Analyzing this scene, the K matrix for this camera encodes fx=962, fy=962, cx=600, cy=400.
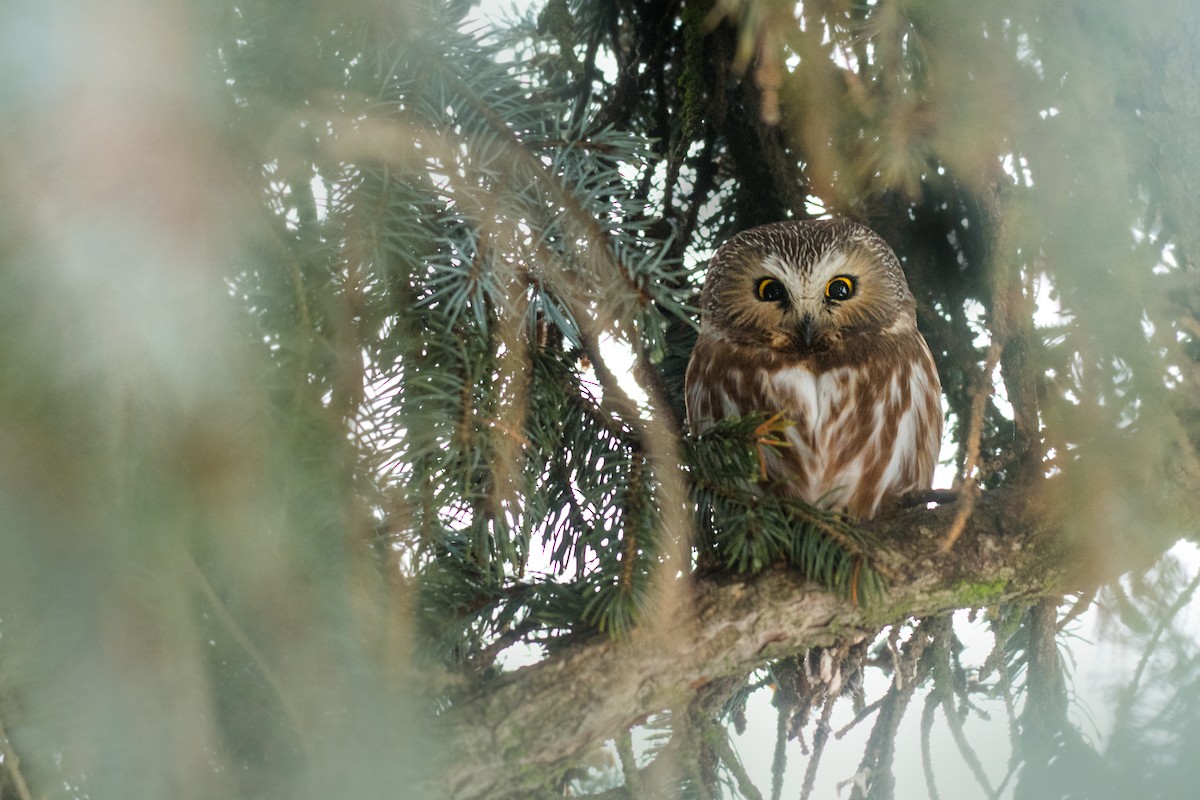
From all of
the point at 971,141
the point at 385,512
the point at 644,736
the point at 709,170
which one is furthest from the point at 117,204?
the point at 709,170

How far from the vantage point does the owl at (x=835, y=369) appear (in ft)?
8.18

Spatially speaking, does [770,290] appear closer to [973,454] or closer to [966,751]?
[973,454]

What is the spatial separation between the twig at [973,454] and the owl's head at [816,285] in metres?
0.84

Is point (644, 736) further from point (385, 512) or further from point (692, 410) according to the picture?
point (692, 410)

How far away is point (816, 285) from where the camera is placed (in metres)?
2.52

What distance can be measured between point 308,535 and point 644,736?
0.81 meters

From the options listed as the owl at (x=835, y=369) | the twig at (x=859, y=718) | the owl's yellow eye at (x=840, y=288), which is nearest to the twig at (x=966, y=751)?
the twig at (x=859, y=718)

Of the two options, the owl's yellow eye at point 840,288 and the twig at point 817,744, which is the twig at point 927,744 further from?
the owl's yellow eye at point 840,288

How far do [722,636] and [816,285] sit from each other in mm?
1189

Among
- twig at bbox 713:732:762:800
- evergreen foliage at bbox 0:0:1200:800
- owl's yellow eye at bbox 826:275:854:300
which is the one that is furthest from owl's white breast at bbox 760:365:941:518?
twig at bbox 713:732:762:800

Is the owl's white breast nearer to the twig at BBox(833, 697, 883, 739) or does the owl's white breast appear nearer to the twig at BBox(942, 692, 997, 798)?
the twig at BBox(833, 697, 883, 739)

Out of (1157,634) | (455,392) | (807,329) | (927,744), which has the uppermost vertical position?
(807,329)

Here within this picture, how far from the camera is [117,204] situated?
2.94 ft

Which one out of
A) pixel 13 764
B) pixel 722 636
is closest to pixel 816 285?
pixel 722 636
